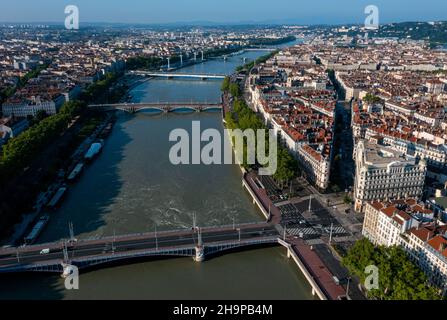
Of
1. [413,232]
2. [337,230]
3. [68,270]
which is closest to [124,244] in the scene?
[68,270]

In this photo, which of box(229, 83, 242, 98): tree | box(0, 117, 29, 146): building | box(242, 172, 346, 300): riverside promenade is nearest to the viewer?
box(242, 172, 346, 300): riverside promenade

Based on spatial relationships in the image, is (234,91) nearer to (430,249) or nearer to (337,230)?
(337,230)

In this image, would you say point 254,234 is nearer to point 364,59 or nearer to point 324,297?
point 324,297

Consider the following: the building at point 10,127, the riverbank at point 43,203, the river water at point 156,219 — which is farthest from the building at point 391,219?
the building at point 10,127

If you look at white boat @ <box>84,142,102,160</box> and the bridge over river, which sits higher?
white boat @ <box>84,142,102,160</box>

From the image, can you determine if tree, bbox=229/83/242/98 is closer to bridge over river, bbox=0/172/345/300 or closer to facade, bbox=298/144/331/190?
facade, bbox=298/144/331/190

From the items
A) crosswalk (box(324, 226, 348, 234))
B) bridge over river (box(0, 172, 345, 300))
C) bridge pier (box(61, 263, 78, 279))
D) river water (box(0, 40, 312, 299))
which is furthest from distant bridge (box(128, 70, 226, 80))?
bridge pier (box(61, 263, 78, 279))
